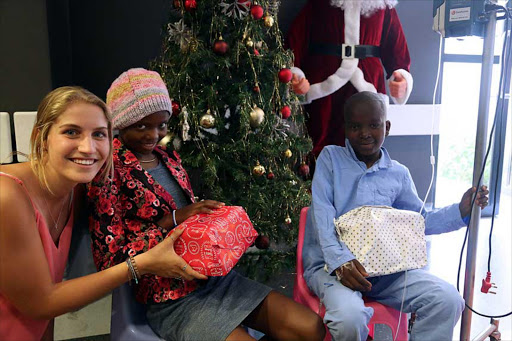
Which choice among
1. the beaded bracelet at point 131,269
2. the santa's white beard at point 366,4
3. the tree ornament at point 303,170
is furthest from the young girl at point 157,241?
the santa's white beard at point 366,4

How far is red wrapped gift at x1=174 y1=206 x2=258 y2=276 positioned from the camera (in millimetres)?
1303

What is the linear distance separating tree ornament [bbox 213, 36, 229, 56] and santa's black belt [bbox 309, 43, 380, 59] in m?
1.11

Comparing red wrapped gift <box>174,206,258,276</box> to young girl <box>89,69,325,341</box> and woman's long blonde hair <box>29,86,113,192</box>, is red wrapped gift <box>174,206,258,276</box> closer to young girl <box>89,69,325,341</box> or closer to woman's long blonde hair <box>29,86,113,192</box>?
young girl <box>89,69,325,341</box>

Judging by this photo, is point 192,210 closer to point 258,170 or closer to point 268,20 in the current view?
point 258,170

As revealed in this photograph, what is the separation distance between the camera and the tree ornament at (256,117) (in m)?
2.35

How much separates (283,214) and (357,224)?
3.39ft

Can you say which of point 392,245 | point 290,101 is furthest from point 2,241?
point 290,101

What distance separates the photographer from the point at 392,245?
1592 millimetres

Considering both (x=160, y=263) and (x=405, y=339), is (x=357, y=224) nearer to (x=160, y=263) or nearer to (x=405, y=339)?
(x=405, y=339)

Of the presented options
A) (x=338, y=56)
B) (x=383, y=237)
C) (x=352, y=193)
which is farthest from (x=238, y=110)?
(x=383, y=237)

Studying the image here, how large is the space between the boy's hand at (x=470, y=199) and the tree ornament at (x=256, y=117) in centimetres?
112

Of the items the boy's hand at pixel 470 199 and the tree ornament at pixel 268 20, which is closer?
the boy's hand at pixel 470 199

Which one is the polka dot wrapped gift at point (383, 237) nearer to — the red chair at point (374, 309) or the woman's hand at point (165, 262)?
the red chair at point (374, 309)

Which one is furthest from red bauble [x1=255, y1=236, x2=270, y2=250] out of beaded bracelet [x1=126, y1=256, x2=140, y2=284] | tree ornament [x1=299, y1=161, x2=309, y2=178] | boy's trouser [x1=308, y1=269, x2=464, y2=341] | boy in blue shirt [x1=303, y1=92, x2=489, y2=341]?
beaded bracelet [x1=126, y1=256, x2=140, y2=284]
